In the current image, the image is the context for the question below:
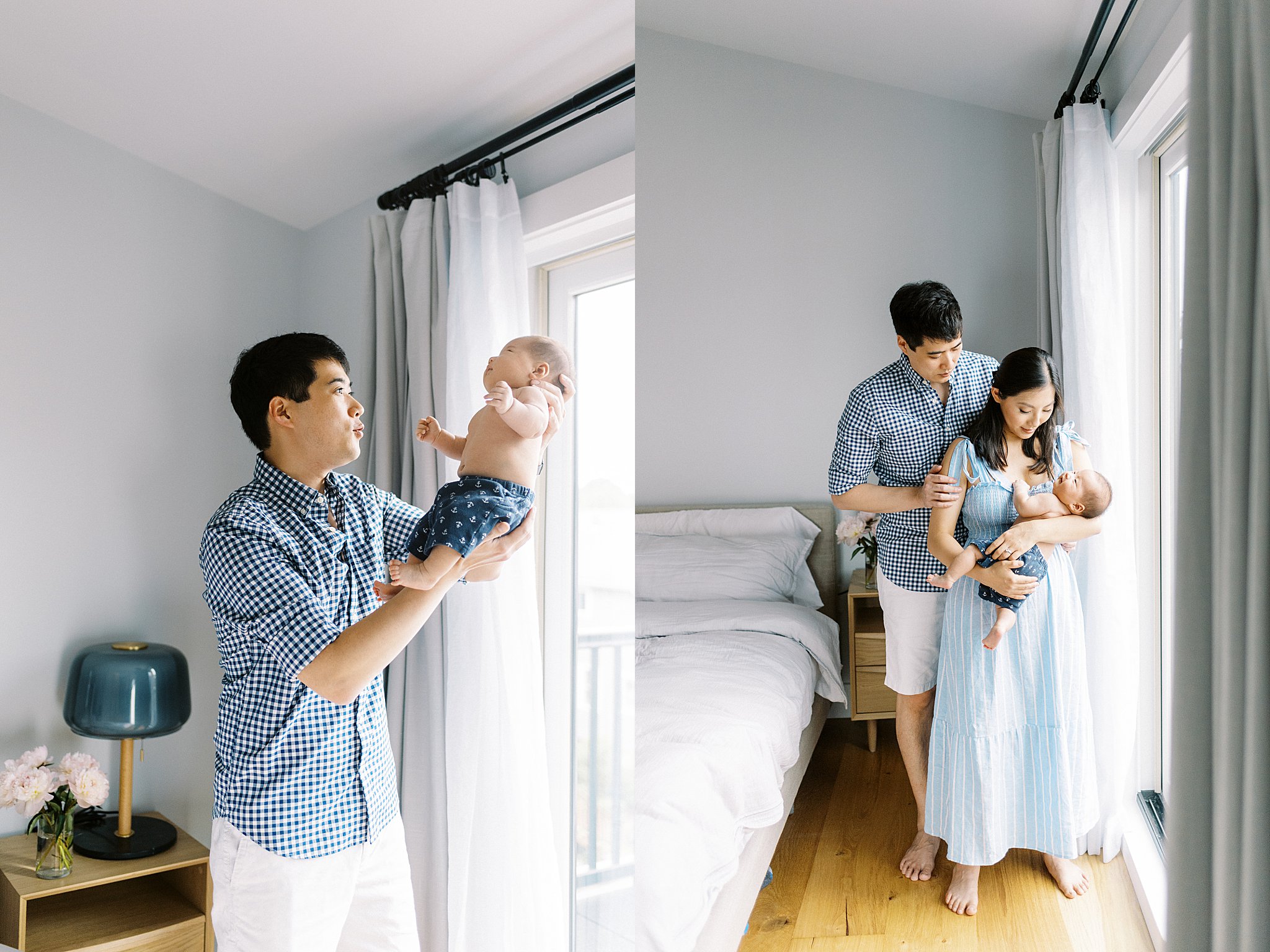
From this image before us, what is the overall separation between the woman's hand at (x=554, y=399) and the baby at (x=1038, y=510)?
16.0 inches

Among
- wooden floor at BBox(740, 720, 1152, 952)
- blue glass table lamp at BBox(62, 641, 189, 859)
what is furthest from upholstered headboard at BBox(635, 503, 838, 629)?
blue glass table lamp at BBox(62, 641, 189, 859)

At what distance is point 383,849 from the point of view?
124 centimetres

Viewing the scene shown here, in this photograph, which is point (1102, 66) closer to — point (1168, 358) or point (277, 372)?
point (1168, 358)

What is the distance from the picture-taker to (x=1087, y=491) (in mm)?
648

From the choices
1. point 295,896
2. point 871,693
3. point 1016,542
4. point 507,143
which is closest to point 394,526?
point 295,896

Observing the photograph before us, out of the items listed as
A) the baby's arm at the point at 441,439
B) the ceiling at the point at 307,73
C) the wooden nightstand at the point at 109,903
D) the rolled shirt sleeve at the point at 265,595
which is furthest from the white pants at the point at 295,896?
the ceiling at the point at 307,73

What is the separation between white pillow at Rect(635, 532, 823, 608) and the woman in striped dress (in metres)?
0.11

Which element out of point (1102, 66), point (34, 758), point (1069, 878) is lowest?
point (34, 758)

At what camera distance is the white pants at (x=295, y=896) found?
1130 mm

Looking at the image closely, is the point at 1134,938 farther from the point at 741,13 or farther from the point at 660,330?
the point at 741,13

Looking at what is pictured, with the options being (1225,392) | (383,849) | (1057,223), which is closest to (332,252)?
(383,849)

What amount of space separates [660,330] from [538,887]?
1.19 metres

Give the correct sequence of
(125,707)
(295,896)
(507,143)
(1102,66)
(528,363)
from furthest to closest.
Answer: (125,707), (507,143), (295,896), (528,363), (1102,66)

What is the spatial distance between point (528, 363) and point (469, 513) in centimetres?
17
